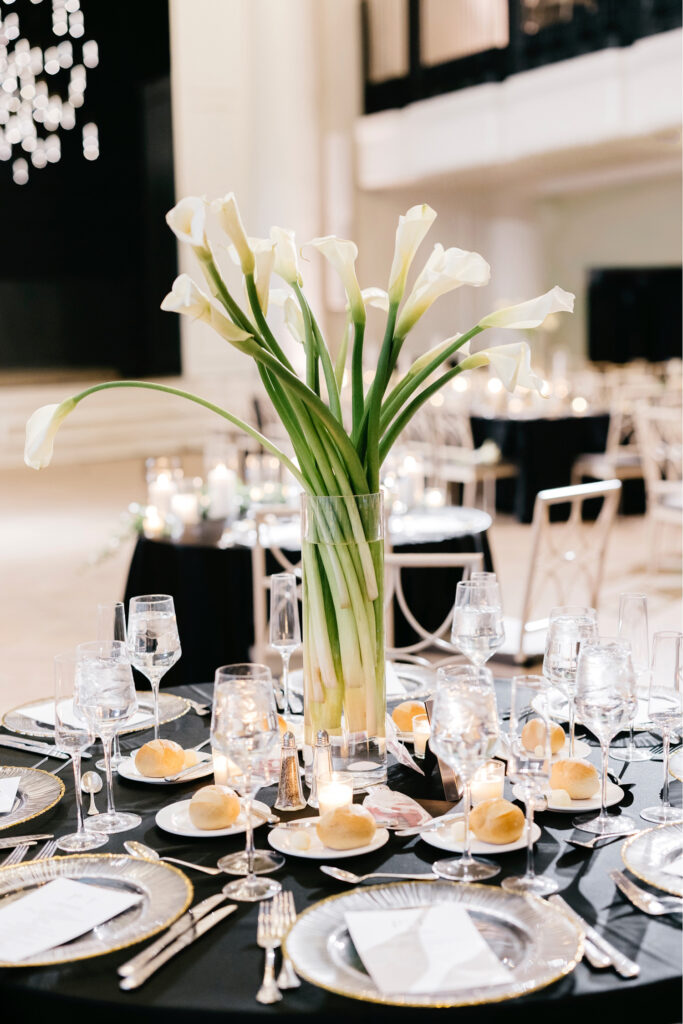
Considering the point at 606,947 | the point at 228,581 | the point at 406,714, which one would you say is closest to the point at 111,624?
the point at 406,714

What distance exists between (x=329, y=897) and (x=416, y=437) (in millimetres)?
7148

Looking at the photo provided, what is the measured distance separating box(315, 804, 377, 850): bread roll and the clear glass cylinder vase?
211 millimetres

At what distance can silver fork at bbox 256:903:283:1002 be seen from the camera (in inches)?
→ 44.2

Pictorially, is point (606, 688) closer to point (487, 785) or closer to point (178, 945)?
point (487, 785)

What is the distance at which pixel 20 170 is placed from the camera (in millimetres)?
12836

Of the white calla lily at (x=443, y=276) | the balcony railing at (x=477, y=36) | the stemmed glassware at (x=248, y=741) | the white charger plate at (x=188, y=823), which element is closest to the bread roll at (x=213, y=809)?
the white charger plate at (x=188, y=823)

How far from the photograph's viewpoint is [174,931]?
1251mm

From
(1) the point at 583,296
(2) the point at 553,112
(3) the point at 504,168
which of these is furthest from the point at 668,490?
(1) the point at 583,296

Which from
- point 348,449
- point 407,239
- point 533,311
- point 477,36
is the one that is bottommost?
point 348,449

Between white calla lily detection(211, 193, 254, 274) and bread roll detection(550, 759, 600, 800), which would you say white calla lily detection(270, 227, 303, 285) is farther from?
bread roll detection(550, 759, 600, 800)

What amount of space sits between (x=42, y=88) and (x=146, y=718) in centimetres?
1236

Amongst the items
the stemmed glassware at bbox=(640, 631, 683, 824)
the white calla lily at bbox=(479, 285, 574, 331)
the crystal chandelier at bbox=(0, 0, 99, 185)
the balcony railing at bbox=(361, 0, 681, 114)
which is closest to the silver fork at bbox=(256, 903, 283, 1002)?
the stemmed glassware at bbox=(640, 631, 683, 824)

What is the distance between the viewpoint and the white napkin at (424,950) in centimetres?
115

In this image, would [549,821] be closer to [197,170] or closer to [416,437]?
[416,437]
